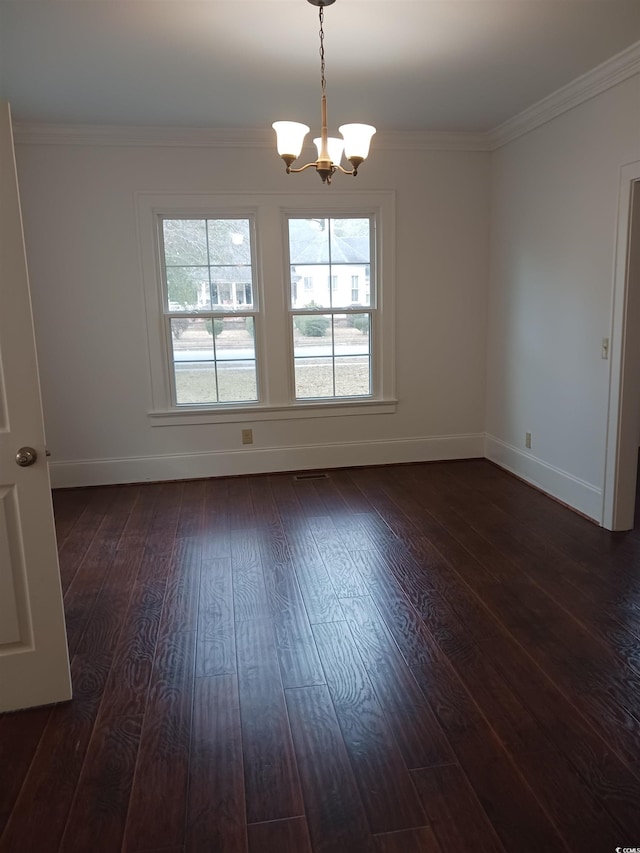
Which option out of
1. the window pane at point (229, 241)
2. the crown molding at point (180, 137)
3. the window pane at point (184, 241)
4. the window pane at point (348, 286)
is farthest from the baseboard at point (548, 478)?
the window pane at point (184, 241)

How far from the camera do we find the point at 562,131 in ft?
12.6

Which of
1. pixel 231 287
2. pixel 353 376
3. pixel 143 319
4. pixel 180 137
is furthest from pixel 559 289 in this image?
pixel 143 319

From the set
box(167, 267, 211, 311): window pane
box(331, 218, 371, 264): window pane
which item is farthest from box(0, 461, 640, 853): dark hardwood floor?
box(331, 218, 371, 264): window pane

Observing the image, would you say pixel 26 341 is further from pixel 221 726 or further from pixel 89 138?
pixel 89 138

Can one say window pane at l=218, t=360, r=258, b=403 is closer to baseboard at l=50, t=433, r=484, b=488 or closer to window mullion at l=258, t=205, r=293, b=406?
window mullion at l=258, t=205, r=293, b=406

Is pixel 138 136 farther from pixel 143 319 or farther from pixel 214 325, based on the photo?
pixel 214 325

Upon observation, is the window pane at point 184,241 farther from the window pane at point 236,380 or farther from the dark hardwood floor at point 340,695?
the dark hardwood floor at point 340,695

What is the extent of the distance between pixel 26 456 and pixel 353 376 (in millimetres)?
3271

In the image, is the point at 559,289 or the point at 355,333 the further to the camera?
the point at 355,333

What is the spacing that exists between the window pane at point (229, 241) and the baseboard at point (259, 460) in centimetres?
150

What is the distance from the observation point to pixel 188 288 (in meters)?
4.63

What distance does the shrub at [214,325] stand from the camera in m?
4.69

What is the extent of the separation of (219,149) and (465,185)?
194 cm

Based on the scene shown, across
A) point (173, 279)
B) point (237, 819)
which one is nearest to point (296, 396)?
point (173, 279)
